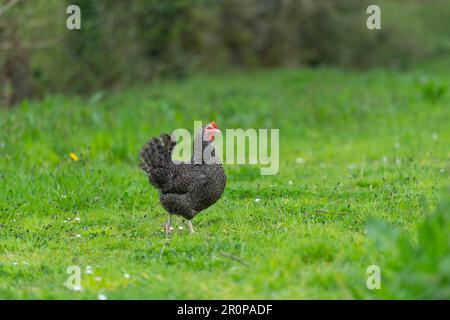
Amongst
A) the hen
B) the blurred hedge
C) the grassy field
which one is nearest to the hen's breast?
the hen

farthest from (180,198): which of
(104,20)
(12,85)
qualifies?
(104,20)

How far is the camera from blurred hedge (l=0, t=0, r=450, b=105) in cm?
1605

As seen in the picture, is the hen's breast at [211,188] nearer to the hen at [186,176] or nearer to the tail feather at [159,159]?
the hen at [186,176]

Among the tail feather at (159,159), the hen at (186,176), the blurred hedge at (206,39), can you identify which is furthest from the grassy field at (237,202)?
A: the blurred hedge at (206,39)

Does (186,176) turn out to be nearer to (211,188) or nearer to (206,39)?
(211,188)

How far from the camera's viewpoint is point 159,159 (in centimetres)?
732

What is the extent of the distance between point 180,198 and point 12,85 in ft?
31.0

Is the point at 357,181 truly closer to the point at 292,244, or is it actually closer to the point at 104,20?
the point at 292,244

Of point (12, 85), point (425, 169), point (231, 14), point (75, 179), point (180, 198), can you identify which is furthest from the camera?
point (231, 14)

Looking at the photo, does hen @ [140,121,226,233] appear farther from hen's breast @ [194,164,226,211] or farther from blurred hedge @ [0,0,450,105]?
blurred hedge @ [0,0,450,105]

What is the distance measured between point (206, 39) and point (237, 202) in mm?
13201

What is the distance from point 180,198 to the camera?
7.12 meters

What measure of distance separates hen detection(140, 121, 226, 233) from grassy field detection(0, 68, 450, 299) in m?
0.29

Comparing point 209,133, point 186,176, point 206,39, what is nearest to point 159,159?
point 186,176
